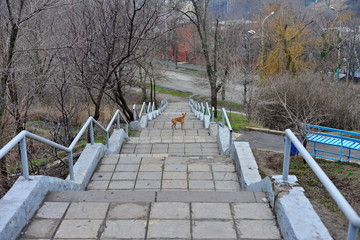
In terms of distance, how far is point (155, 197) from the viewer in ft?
11.7

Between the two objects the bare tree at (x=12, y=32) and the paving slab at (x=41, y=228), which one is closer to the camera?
the paving slab at (x=41, y=228)

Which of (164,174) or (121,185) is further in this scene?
(164,174)

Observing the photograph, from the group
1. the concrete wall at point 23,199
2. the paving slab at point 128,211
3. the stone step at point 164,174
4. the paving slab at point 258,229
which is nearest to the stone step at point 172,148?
the stone step at point 164,174

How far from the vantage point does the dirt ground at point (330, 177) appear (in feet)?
16.0

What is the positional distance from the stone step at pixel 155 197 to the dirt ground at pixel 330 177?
1.19 m

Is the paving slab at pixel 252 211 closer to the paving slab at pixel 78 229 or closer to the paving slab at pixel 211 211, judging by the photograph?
the paving slab at pixel 211 211

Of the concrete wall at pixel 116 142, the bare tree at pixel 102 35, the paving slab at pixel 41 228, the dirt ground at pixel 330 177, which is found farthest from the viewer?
the bare tree at pixel 102 35

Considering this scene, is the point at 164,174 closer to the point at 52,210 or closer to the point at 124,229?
the point at 52,210

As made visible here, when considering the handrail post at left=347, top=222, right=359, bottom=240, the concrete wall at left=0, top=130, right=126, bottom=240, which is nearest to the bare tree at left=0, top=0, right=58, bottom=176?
the concrete wall at left=0, top=130, right=126, bottom=240

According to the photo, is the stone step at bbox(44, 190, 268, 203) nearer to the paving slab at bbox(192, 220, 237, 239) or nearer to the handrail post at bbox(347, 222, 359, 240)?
the paving slab at bbox(192, 220, 237, 239)

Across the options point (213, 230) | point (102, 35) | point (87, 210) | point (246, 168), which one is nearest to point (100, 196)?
point (87, 210)

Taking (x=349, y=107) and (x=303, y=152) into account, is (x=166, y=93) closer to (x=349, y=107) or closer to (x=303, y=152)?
(x=349, y=107)

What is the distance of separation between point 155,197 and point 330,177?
5017 millimetres

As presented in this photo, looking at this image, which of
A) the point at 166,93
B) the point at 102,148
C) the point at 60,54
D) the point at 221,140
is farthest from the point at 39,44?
the point at 166,93
